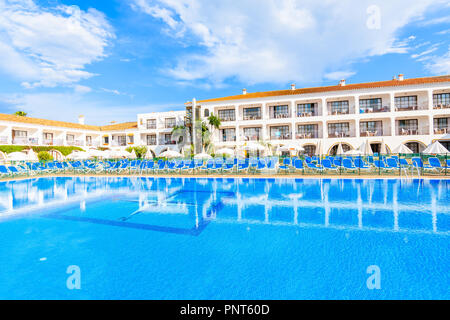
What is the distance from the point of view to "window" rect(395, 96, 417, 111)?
972 inches

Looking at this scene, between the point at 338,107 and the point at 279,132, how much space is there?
6726mm

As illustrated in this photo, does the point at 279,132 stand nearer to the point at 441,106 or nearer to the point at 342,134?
the point at 342,134

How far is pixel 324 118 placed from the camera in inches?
1018

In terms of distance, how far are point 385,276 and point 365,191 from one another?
7120mm

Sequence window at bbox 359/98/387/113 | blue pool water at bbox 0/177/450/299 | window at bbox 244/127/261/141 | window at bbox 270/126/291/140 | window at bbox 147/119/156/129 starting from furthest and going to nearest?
window at bbox 147/119/156/129 < window at bbox 244/127/261/141 < window at bbox 270/126/291/140 < window at bbox 359/98/387/113 < blue pool water at bbox 0/177/450/299

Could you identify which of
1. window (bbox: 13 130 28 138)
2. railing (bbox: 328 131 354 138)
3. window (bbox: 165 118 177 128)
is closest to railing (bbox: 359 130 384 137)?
railing (bbox: 328 131 354 138)

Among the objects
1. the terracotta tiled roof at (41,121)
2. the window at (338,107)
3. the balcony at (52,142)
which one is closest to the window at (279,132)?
the window at (338,107)

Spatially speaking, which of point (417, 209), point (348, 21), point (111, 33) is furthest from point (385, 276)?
point (111, 33)

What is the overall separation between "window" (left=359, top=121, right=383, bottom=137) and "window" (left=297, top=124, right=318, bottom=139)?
4.56 metres

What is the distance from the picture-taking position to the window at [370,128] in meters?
25.0

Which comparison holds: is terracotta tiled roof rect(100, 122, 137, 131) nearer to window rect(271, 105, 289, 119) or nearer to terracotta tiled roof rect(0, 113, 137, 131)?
terracotta tiled roof rect(0, 113, 137, 131)

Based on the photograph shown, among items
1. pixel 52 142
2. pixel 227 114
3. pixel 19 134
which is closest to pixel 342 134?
pixel 227 114
